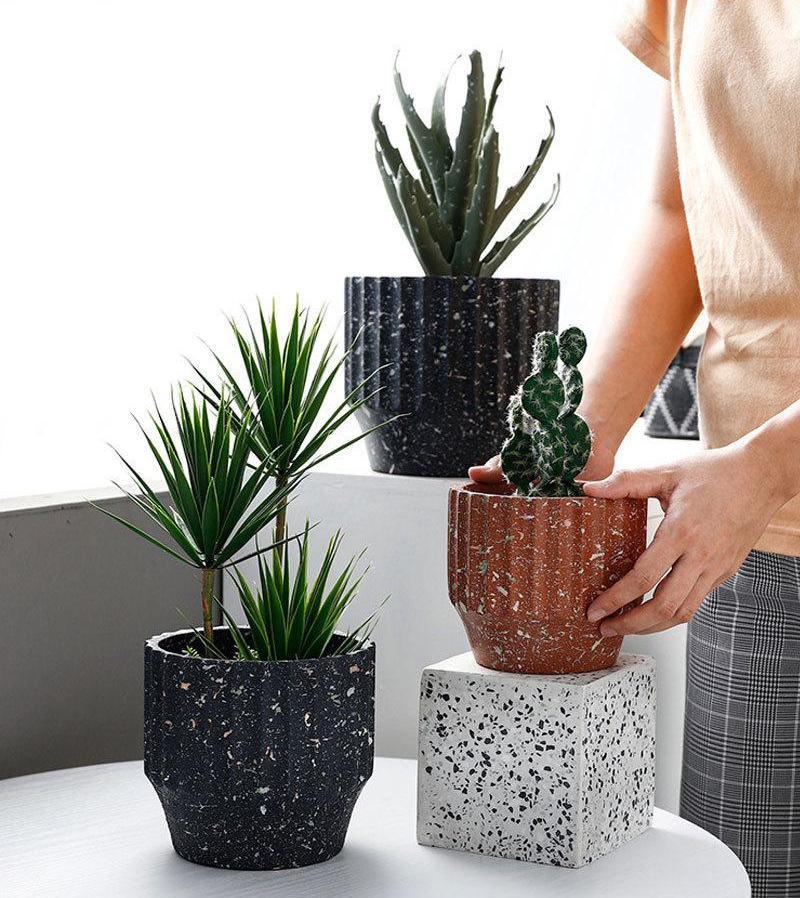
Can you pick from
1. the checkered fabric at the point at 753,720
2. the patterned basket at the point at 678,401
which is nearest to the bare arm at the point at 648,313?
the checkered fabric at the point at 753,720

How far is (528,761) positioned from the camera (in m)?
0.93

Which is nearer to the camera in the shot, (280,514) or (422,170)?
(280,514)

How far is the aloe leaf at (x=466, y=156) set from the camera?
4.81 feet

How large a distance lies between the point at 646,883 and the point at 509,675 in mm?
171

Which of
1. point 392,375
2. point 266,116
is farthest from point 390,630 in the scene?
point 266,116

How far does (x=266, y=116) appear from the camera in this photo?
2682 millimetres

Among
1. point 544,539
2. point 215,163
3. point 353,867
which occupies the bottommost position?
point 353,867

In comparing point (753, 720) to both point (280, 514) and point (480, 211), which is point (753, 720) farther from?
point (480, 211)

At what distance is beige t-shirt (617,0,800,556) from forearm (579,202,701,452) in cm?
6

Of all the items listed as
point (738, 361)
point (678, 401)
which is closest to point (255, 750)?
point (738, 361)

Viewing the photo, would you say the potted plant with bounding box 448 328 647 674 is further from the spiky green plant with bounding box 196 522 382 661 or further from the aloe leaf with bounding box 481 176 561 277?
the aloe leaf with bounding box 481 176 561 277

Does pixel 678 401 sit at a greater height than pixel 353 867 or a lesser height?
greater

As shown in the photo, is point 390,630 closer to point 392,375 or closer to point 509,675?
point 392,375

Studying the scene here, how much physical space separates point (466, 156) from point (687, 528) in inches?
27.2
